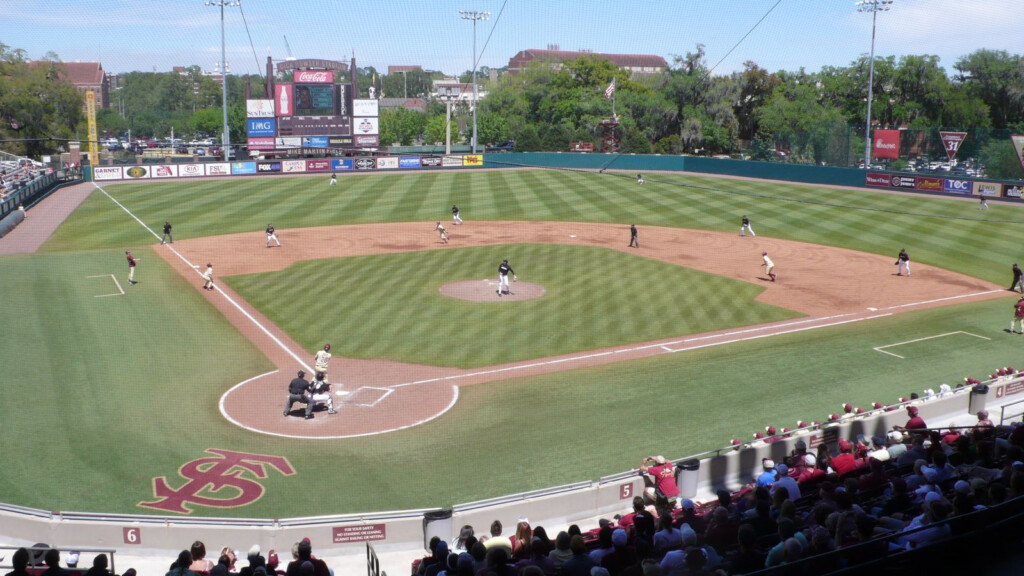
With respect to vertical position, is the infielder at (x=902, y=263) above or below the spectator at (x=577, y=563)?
above

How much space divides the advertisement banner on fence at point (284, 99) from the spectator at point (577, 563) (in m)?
69.5

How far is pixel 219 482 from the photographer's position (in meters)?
14.2

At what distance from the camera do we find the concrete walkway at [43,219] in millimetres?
38219

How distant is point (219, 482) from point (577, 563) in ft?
29.7

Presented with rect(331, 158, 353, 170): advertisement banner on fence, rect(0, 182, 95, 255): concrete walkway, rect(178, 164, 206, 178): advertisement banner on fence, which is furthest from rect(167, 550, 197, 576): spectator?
rect(331, 158, 353, 170): advertisement banner on fence

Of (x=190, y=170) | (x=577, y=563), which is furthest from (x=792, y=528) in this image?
(x=190, y=170)

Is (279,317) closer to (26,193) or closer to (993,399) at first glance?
(993,399)

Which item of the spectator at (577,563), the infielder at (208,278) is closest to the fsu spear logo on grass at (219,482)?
the spectator at (577,563)

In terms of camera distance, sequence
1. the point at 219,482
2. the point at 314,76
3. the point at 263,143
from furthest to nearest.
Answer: the point at 314,76 < the point at 263,143 < the point at 219,482

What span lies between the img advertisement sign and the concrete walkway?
16238mm

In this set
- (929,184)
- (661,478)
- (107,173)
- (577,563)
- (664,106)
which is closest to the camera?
(577,563)

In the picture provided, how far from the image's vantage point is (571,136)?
82625mm

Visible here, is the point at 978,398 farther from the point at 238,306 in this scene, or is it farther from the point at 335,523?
the point at 238,306

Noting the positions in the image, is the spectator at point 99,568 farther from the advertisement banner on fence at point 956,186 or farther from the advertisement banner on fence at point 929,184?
the advertisement banner on fence at point 929,184
